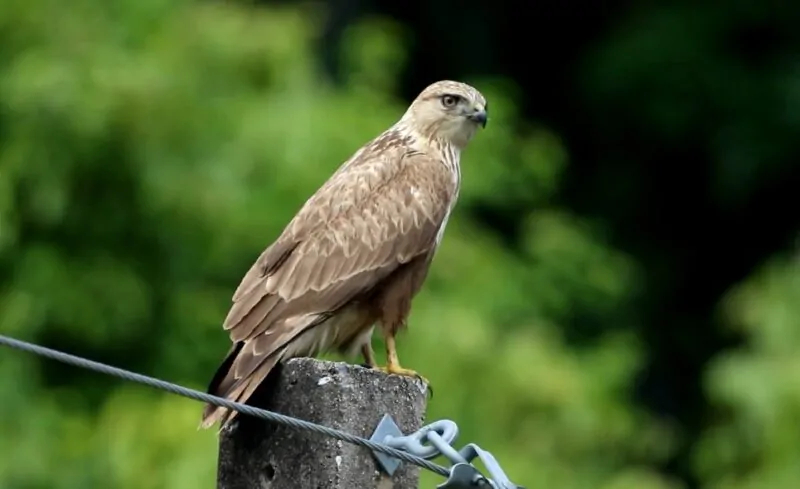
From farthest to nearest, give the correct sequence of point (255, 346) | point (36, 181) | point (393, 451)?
point (36, 181)
point (255, 346)
point (393, 451)

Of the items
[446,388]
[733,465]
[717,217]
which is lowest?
[446,388]

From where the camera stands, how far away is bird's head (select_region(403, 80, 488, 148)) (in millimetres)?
6695

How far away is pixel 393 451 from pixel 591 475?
6.18 m

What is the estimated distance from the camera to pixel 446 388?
30.2 feet

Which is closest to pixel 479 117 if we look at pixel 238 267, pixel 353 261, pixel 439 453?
pixel 353 261

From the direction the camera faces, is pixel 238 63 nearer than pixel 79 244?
No

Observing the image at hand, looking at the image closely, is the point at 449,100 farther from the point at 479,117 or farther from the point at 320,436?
the point at 320,436

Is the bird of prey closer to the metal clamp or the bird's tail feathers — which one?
the bird's tail feathers

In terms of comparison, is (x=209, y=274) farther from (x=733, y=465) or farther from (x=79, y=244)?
(x=733, y=465)

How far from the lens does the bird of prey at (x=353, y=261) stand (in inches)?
208

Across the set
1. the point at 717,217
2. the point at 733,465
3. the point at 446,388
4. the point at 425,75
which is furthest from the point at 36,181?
the point at 717,217

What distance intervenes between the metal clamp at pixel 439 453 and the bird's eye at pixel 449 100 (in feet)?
8.53

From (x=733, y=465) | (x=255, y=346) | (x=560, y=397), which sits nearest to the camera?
(x=255, y=346)

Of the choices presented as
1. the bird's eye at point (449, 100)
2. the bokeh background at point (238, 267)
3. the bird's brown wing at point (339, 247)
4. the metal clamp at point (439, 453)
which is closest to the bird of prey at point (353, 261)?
the bird's brown wing at point (339, 247)
